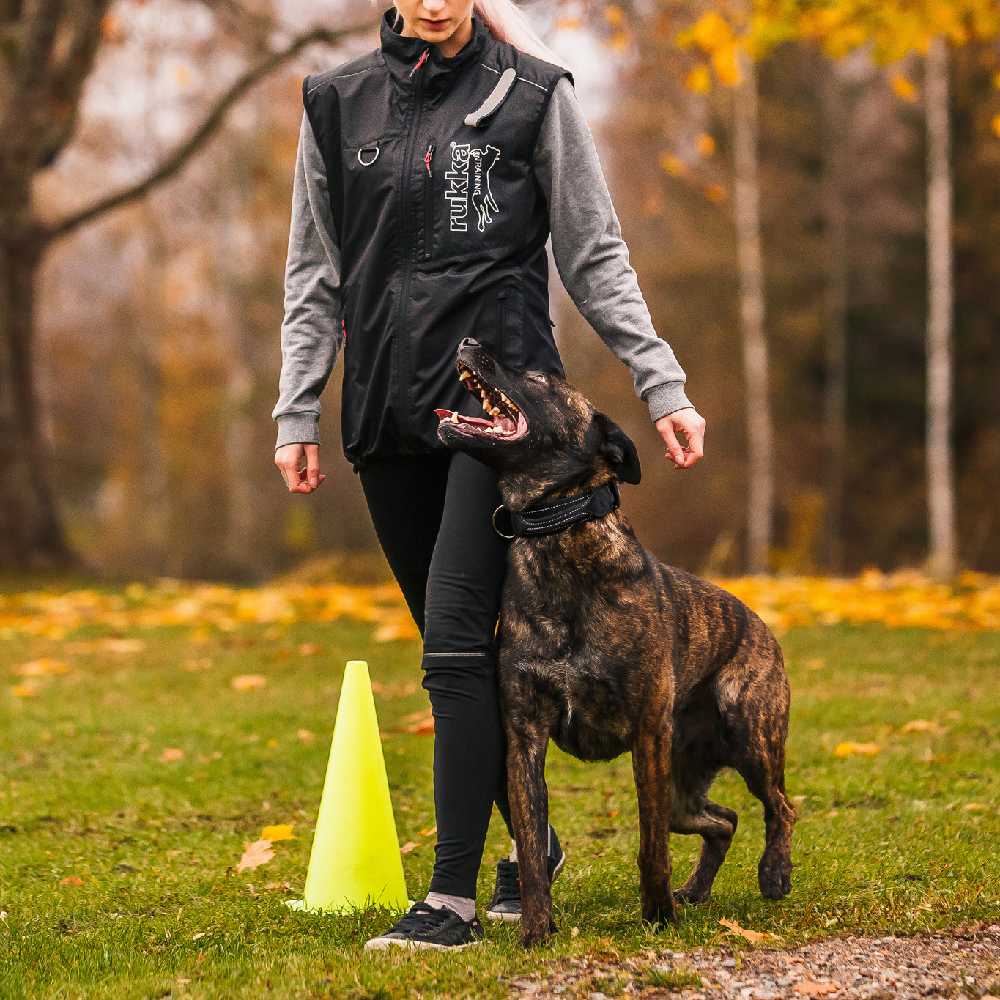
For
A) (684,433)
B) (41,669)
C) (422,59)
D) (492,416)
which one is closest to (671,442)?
(684,433)

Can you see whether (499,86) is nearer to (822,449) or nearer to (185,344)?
(822,449)

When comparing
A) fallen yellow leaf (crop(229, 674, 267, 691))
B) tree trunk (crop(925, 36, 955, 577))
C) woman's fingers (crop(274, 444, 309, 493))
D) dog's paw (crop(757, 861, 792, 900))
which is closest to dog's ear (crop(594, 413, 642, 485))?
woman's fingers (crop(274, 444, 309, 493))

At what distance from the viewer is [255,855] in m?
4.16

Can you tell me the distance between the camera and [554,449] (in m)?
3.09

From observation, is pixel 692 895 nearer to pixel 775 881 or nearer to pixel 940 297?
pixel 775 881

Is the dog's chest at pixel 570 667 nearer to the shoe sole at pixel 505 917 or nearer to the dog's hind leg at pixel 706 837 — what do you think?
the shoe sole at pixel 505 917

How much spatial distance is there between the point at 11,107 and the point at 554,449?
12.4m

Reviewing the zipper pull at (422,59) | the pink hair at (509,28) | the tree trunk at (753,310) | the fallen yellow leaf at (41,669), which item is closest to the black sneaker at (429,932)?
the zipper pull at (422,59)

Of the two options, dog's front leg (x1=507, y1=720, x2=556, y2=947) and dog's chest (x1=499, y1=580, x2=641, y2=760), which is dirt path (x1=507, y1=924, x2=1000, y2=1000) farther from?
dog's chest (x1=499, y1=580, x2=641, y2=760)

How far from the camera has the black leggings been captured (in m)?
3.04

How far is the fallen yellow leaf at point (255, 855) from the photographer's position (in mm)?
4062

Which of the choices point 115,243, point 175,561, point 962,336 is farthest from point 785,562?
point 115,243

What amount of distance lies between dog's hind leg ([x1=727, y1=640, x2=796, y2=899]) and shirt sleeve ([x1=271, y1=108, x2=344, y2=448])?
1467 millimetres

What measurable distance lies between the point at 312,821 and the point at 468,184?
259 cm
